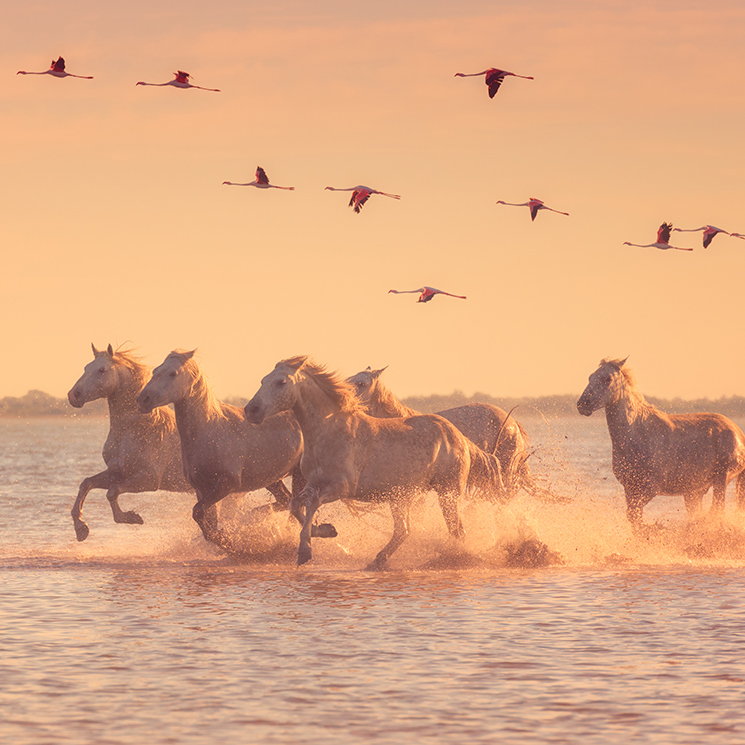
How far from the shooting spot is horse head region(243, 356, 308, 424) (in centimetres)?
1234

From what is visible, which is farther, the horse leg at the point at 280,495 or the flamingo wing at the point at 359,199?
the horse leg at the point at 280,495

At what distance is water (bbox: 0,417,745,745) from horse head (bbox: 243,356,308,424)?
5.44 feet

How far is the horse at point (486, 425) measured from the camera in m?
14.7

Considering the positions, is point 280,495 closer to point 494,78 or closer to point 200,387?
point 200,387

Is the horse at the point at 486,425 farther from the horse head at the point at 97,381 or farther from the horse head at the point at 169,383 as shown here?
the horse head at the point at 97,381

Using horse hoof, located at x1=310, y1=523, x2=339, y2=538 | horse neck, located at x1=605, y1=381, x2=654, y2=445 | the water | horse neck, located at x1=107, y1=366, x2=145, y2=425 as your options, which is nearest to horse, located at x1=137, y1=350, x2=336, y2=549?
the water

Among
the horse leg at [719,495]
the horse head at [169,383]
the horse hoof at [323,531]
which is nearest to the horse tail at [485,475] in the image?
the horse hoof at [323,531]

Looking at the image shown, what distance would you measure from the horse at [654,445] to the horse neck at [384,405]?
2172mm

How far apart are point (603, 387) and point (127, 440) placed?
18.1 ft

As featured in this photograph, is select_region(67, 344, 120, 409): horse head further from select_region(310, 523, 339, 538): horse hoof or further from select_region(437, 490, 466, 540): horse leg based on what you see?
select_region(437, 490, 466, 540): horse leg

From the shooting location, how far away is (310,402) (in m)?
12.7

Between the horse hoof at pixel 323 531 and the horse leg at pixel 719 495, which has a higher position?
the horse leg at pixel 719 495

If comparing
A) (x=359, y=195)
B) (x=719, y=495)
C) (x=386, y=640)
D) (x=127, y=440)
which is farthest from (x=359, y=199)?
(x=719, y=495)

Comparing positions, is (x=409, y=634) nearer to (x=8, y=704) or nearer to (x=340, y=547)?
(x=8, y=704)
